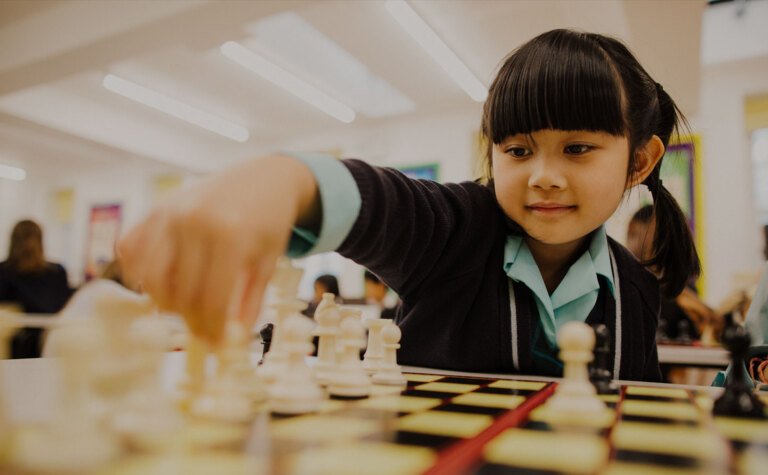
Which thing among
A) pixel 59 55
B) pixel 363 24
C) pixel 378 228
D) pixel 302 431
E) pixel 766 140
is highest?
pixel 363 24

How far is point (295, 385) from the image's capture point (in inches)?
22.7

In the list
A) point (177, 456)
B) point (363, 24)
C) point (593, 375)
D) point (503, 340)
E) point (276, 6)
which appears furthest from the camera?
point (363, 24)

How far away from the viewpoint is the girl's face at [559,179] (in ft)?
3.22

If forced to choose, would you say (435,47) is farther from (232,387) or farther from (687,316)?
(232,387)

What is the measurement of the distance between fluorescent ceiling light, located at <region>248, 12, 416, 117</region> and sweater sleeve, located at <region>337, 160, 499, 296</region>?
12.6 feet

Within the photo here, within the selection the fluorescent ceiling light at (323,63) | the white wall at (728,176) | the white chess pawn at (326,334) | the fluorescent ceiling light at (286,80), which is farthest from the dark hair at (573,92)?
the white wall at (728,176)

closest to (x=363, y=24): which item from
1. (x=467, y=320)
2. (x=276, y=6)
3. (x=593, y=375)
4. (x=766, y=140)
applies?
(x=276, y=6)

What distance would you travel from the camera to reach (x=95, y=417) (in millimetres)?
420

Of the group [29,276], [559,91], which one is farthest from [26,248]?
[559,91]

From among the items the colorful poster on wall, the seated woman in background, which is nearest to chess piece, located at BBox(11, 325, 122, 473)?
the seated woman in background

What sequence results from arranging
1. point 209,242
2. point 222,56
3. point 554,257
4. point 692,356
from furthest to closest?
point 222,56 < point 692,356 < point 554,257 < point 209,242

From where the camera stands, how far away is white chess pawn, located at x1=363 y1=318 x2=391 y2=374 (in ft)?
2.76

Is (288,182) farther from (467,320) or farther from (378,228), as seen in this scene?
(467,320)

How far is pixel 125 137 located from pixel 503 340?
24.4ft
